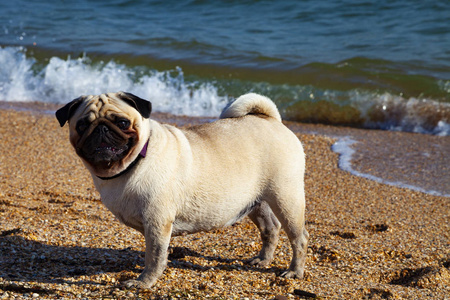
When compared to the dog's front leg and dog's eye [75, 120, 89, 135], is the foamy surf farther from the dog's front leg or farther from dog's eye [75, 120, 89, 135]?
dog's eye [75, 120, 89, 135]

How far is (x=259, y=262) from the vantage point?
14.8 feet

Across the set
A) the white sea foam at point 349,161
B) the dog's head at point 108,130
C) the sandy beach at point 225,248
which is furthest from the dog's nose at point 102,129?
the white sea foam at point 349,161

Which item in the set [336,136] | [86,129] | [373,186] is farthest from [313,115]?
[86,129]

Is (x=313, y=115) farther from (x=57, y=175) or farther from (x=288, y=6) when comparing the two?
(x=288, y=6)

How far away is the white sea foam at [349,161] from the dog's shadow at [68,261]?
336cm

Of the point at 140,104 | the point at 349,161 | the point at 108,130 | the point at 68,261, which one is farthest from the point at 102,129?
the point at 349,161

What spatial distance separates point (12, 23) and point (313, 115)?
1137 centimetres

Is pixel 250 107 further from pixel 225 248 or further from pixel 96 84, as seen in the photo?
pixel 96 84

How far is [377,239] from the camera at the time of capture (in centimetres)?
525

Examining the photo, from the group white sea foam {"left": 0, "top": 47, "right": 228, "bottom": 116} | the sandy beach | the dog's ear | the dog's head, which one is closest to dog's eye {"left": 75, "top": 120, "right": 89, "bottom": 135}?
the dog's head

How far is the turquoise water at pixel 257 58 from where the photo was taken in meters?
11.5

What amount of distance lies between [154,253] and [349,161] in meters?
4.99

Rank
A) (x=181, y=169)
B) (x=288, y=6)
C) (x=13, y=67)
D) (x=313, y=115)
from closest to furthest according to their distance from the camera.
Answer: (x=181, y=169) → (x=313, y=115) → (x=13, y=67) → (x=288, y=6)

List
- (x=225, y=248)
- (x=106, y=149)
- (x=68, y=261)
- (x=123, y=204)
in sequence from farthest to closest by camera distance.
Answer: (x=225, y=248) → (x=68, y=261) → (x=123, y=204) → (x=106, y=149)
